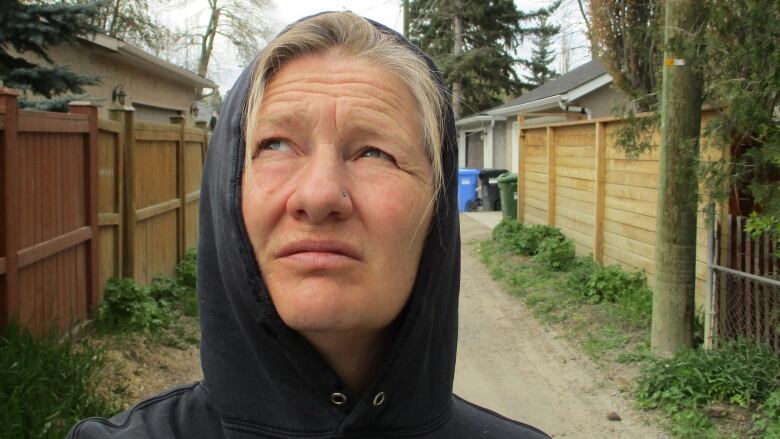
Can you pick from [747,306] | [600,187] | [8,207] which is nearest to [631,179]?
[600,187]

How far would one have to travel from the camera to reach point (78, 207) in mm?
6727

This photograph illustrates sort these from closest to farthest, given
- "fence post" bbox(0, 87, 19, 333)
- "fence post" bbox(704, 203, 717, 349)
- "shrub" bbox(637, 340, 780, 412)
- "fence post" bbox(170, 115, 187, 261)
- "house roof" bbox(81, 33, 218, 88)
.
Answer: "fence post" bbox(0, 87, 19, 333) → "shrub" bbox(637, 340, 780, 412) → "fence post" bbox(704, 203, 717, 349) → "fence post" bbox(170, 115, 187, 261) → "house roof" bbox(81, 33, 218, 88)

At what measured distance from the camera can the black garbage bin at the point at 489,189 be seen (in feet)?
75.9

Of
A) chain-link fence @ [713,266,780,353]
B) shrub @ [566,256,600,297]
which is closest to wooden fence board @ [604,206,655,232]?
shrub @ [566,256,600,297]

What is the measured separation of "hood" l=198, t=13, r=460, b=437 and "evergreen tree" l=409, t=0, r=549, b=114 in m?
34.1

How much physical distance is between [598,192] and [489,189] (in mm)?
12653

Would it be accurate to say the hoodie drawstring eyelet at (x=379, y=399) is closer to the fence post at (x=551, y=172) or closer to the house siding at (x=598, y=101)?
the fence post at (x=551, y=172)

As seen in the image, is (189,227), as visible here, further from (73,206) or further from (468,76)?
(468,76)

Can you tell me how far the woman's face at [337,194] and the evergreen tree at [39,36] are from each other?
5690 millimetres

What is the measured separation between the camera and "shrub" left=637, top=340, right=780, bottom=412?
5508 mm

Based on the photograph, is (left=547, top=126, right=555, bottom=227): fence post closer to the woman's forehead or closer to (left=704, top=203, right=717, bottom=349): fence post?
(left=704, top=203, right=717, bottom=349): fence post

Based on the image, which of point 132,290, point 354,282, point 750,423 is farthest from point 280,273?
point 132,290

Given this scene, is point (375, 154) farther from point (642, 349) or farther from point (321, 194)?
point (642, 349)

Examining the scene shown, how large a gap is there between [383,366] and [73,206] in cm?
585
